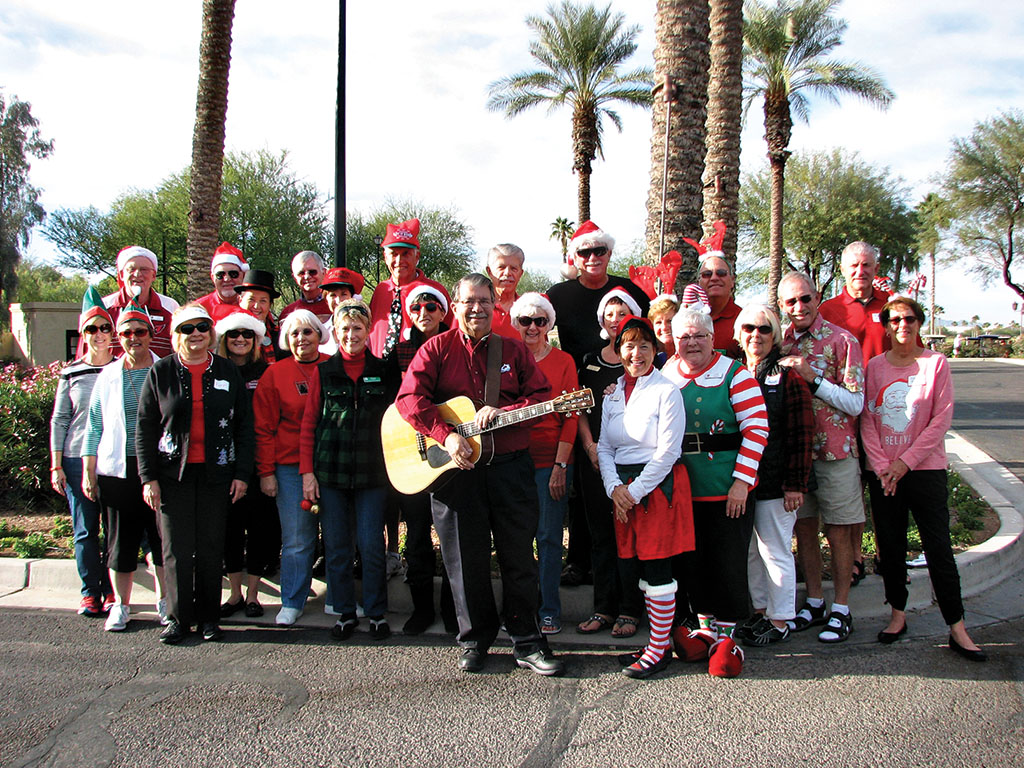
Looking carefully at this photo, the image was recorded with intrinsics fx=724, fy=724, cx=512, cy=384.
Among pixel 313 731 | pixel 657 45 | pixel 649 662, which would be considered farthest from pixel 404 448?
pixel 657 45

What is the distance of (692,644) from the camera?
412 centimetres

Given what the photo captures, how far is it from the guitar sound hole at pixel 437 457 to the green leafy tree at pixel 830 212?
3426cm

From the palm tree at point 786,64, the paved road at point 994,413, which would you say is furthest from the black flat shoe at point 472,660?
the palm tree at point 786,64

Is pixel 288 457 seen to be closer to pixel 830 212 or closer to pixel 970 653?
pixel 970 653

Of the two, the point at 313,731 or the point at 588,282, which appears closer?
the point at 313,731

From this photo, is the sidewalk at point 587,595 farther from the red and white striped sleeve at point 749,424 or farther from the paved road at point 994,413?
the paved road at point 994,413

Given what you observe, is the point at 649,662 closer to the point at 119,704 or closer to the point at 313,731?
the point at 313,731

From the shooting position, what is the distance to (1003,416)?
13.9 metres

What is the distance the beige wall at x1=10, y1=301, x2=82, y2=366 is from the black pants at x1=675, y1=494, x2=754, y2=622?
989 inches

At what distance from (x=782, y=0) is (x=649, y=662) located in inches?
982

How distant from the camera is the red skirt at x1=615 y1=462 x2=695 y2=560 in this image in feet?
13.3

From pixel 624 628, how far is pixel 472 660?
1045mm

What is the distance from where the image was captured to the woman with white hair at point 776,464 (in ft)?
14.3

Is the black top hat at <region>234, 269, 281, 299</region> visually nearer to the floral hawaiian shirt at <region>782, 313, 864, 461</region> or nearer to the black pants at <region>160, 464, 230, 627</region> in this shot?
the black pants at <region>160, 464, 230, 627</region>
